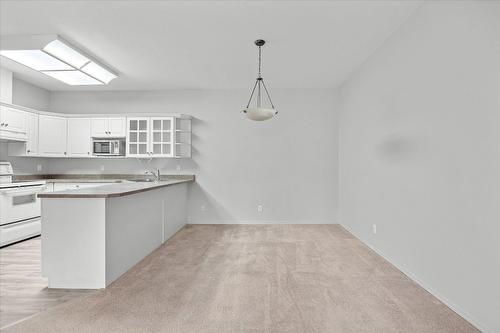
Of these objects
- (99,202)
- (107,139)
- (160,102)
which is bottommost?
(99,202)

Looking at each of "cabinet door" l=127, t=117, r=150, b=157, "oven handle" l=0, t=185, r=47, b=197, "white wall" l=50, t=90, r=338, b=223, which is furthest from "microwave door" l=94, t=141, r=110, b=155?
"oven handle" l=0, t=185, r=47, b=197

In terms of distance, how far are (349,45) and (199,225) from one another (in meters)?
4.11

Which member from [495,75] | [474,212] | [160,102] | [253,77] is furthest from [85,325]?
[160,102]

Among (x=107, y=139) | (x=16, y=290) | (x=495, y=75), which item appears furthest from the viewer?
(x=107, y=139)

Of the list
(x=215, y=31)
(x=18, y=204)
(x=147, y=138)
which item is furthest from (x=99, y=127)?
(x=215, y=31)

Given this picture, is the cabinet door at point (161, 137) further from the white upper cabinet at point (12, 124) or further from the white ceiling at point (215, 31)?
the white upper cabinet at point (12, 124)

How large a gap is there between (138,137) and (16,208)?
221 cm

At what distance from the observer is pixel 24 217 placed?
15.4ft

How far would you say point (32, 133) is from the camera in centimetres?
530

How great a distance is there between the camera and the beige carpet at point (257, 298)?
2170 mm

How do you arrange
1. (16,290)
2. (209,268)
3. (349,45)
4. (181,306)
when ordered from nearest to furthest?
(181,306) < (16,290) < (209,268) < (349,45)

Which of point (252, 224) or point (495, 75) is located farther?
point (252, 224)

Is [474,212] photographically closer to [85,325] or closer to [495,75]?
[495,75]

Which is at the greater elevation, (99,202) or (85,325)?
(99,202)
